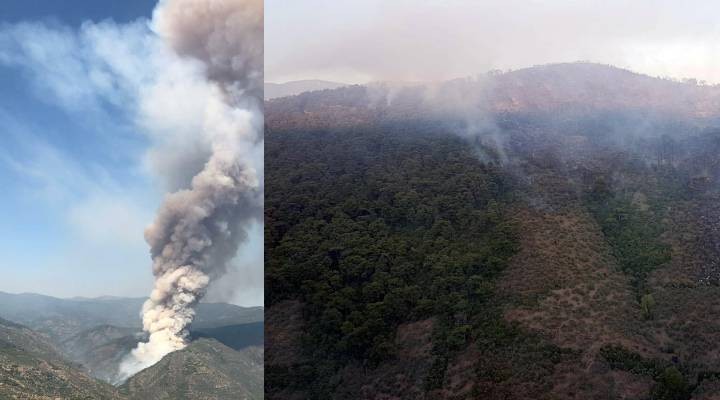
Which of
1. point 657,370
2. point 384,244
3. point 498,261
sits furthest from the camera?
point 384,244

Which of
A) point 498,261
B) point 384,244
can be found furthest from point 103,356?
point 498,261

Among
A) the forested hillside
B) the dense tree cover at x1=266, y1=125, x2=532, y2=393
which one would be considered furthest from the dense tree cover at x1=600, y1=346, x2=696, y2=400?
the dense tree cover at x1=266, y1=125, x2=532, y2=393

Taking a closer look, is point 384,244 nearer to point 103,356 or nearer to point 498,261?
point 498,261

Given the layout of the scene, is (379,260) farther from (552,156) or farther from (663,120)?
(663,120)

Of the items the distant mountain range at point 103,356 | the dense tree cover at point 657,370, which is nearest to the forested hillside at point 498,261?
the dense tree cover at point 657,370

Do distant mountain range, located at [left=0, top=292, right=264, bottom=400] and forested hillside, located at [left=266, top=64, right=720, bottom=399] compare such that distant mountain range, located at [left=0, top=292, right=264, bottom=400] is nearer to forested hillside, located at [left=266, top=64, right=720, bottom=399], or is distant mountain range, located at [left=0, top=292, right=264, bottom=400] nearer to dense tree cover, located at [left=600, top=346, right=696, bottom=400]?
forested hillside, located at [left=266, top=64, right=720, bottom=399]

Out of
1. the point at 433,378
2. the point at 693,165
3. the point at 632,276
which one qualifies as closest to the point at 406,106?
the point at 693,165
